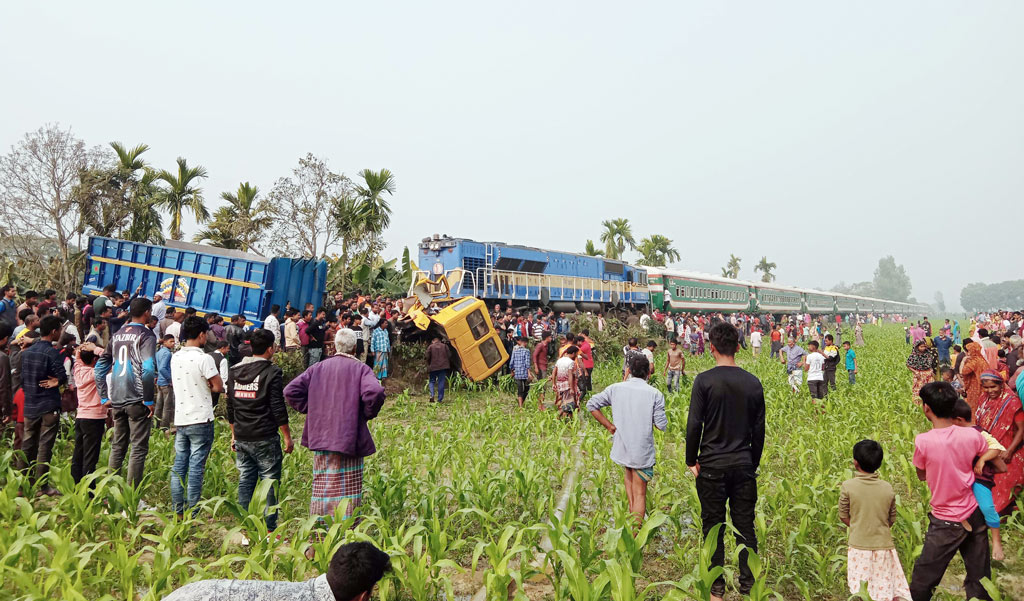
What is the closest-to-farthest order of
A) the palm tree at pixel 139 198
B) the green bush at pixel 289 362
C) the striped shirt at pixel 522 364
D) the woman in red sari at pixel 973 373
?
the woman in red sari at pixel 973 373 < the green bush at pixel 289 362 < the striped shirt at pixel 522 364 < the palm tree at pixel 139 198

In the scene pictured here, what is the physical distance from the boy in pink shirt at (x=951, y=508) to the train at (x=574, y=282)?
16593mm

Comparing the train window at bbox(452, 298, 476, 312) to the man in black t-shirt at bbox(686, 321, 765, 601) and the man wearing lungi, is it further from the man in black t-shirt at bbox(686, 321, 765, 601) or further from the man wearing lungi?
the man in black t-shirt at bbox(686, 321, 765, 601)

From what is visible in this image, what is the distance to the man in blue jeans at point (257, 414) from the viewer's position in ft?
14.9

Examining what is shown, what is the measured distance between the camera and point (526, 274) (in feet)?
74.8

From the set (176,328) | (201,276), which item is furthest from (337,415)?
(201,276)

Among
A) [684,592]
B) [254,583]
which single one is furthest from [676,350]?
[254,583]

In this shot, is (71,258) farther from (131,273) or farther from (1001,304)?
(1001,304)

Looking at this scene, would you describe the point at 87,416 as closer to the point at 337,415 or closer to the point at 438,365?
the point at 337,415

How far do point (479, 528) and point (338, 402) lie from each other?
1.97 meters

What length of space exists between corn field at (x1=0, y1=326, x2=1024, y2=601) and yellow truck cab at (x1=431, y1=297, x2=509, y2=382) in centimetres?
348

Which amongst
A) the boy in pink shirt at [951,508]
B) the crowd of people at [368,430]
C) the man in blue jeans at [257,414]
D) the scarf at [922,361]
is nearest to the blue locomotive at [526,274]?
the scarf at [922,361]

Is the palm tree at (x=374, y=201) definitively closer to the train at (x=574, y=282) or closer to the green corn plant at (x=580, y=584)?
the train at (x=574, y=282)

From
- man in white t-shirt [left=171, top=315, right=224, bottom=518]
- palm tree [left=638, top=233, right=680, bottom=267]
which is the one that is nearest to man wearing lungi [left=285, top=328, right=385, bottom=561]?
man in white t-shirt [left=171, top=315, right=224, bottom=518]

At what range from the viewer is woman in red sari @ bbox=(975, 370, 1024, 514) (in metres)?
4.57
